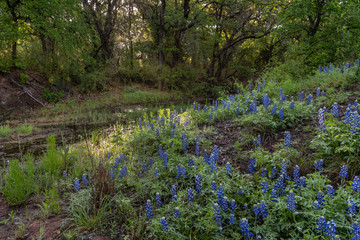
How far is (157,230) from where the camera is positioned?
6.88 feet

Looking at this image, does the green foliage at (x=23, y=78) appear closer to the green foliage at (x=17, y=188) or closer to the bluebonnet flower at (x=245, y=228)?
the green foliage at (x=17, y=188)

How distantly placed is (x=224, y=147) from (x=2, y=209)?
10.9 ft

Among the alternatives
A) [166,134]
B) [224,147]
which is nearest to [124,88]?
[166,134]

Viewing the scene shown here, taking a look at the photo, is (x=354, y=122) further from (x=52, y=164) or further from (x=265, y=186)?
(x=52, y=164)

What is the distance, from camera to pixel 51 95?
41.5 feet

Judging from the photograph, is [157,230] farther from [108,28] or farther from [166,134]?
[108,28]

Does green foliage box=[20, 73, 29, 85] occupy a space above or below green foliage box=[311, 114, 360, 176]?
above

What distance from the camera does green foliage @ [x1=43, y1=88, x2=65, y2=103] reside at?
12.4 meters

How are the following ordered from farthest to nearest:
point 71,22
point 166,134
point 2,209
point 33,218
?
point 71,22 < point 166,134 < point 2,209 < point 33,218

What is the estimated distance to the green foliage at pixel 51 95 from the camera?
490 inches

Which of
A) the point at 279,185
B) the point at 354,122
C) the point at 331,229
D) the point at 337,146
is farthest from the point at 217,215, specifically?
the point at 354,122

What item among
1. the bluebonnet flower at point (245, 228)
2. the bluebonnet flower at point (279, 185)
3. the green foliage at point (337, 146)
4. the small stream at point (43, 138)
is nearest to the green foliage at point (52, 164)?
the small stream at point (43, 138)

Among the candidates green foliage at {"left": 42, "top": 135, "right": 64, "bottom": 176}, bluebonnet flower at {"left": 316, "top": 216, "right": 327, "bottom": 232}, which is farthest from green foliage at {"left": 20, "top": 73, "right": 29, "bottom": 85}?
bluebonnet flower at {"left": 316, "top": 216, "right": 327, "bottom": 232}

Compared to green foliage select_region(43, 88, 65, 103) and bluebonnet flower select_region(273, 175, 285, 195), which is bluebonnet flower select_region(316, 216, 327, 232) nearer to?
bluebonnet flower select_region(273, 175, 285, 195)
